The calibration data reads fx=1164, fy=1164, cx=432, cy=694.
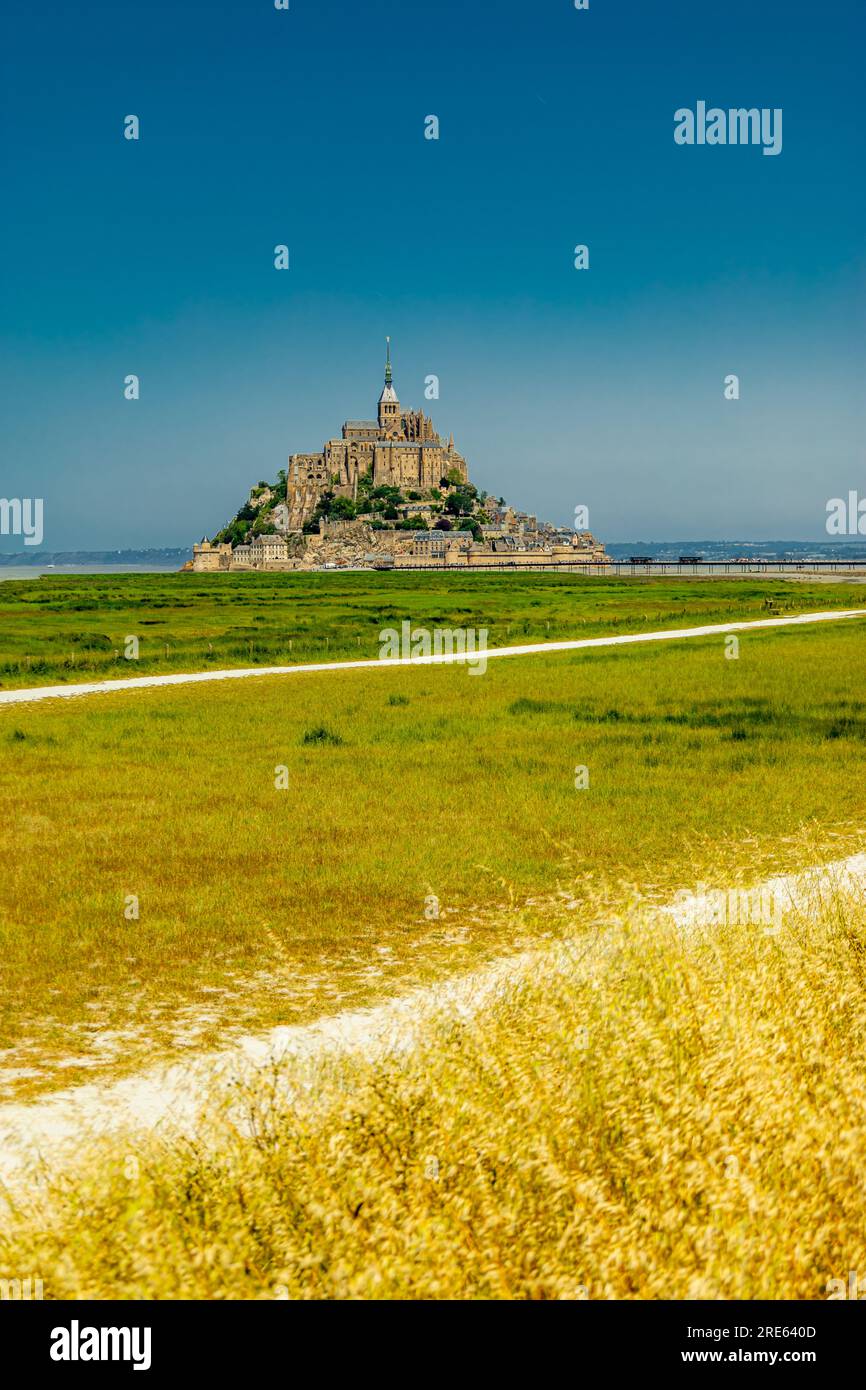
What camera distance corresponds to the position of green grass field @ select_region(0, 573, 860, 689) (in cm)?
3756

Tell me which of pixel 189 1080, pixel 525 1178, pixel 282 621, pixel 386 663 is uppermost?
pixel 282 621

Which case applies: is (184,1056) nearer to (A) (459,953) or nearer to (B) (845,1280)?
(A) (459,953)

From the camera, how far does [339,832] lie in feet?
45.0

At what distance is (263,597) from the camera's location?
300 feet

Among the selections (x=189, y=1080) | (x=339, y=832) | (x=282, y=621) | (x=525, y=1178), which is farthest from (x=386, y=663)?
(x=525, y=1178)

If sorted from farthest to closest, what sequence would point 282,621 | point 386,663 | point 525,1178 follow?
point 282,621 → point 386,663 → point 525,1178

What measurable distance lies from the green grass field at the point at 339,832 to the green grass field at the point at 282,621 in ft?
33.9

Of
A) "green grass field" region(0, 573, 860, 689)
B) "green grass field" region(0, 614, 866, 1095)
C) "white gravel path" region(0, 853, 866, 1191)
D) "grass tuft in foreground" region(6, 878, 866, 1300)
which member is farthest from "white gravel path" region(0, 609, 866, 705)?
"grass tuft in foreground" region(6, 878, 866, 1300)

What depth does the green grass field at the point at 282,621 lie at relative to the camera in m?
37.6

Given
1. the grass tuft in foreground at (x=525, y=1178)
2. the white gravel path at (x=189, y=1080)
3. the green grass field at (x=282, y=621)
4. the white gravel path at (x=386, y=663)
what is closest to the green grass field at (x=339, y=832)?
the white gravel path at (x=189, y=1080)

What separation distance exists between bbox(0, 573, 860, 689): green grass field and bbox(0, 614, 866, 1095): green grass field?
1034 centimetres

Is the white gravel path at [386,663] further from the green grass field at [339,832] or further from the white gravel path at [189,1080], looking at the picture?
the white gravel path at [189,1080]

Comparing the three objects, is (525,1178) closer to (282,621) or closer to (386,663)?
(386,663)

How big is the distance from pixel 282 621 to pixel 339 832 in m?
45.9
